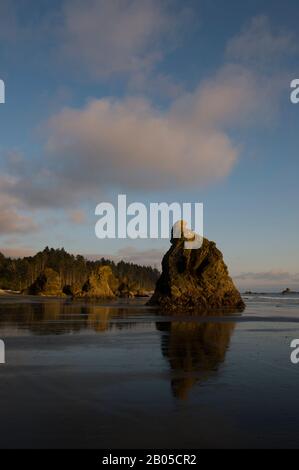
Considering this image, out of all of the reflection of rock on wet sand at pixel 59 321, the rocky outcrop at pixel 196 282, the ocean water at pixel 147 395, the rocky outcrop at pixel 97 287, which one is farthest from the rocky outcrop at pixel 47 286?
the ocean water at pixel 147 395

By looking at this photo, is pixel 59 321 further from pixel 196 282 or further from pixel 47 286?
pixel 47 286

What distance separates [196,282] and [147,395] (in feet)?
216

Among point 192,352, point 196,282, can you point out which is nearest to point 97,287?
point 196,282

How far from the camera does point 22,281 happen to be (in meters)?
178

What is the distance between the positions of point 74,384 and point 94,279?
13088cm

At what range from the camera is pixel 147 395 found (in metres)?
13.3

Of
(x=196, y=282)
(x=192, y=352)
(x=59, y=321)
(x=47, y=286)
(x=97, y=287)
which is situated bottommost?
(x=97, y=287)

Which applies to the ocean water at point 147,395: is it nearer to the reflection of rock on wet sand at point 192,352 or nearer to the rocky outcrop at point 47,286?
the reflection of rock on wet sand at point 192,352

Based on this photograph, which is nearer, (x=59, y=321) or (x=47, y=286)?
(x=59, y=321)

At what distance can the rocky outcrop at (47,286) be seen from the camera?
146 metres

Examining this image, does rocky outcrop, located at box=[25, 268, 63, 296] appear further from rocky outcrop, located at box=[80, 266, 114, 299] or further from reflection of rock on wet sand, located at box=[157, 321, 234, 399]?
reflection of rock on wet sand, located at box=[157, 321, 234, 399]

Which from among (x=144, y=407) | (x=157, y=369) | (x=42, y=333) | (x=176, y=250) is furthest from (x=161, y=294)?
(x=144, y=407)

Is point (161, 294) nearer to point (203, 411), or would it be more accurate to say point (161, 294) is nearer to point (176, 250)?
point (176, 250)

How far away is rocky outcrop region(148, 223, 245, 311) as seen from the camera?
75.6 m
